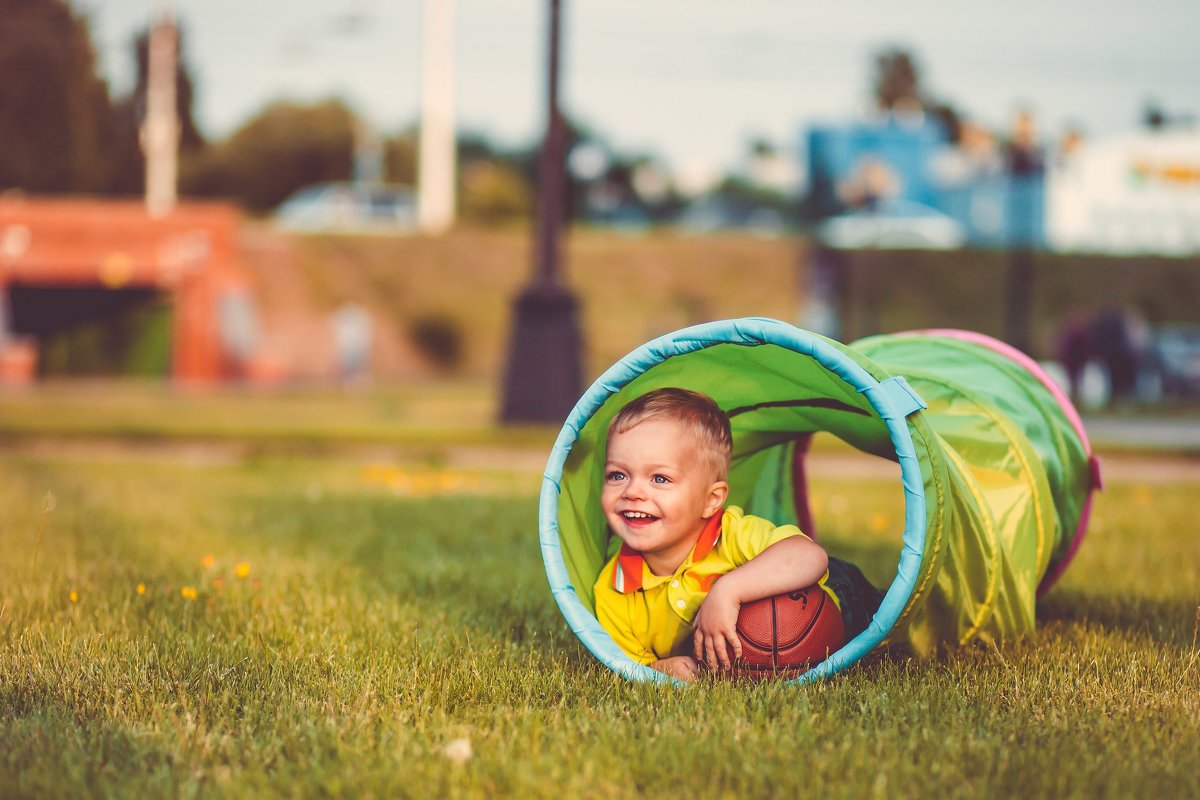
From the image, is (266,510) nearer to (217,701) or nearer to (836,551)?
(836,551)

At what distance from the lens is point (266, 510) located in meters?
6.70

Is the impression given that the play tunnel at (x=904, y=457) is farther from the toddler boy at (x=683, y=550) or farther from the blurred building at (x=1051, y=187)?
the blurred building at (x=1051, y=187)

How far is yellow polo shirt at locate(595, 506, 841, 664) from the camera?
11.4ft

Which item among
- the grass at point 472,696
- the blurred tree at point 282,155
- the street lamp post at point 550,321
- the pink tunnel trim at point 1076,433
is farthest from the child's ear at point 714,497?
the blurred tree at point 282,155

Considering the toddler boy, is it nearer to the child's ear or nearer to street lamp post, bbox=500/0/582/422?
the child's ear

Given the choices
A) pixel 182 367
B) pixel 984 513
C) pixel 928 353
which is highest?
pixel 928 353

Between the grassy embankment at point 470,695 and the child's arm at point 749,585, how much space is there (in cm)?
16

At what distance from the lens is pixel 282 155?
197 ft

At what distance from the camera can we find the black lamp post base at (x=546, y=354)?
453 inches

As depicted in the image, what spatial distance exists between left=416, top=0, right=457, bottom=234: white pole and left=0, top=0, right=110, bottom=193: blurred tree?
13072mm

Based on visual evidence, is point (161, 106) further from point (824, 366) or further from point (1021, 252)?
point (824, 366)

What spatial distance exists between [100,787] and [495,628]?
1649mm

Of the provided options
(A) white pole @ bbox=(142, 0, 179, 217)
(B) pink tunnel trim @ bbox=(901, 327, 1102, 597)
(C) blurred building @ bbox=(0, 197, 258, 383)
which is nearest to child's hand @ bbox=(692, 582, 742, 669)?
(B) pink tunnel trim @ bbox=(901, 327, 1102, 597)

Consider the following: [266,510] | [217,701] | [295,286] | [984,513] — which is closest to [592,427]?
[984,513]
